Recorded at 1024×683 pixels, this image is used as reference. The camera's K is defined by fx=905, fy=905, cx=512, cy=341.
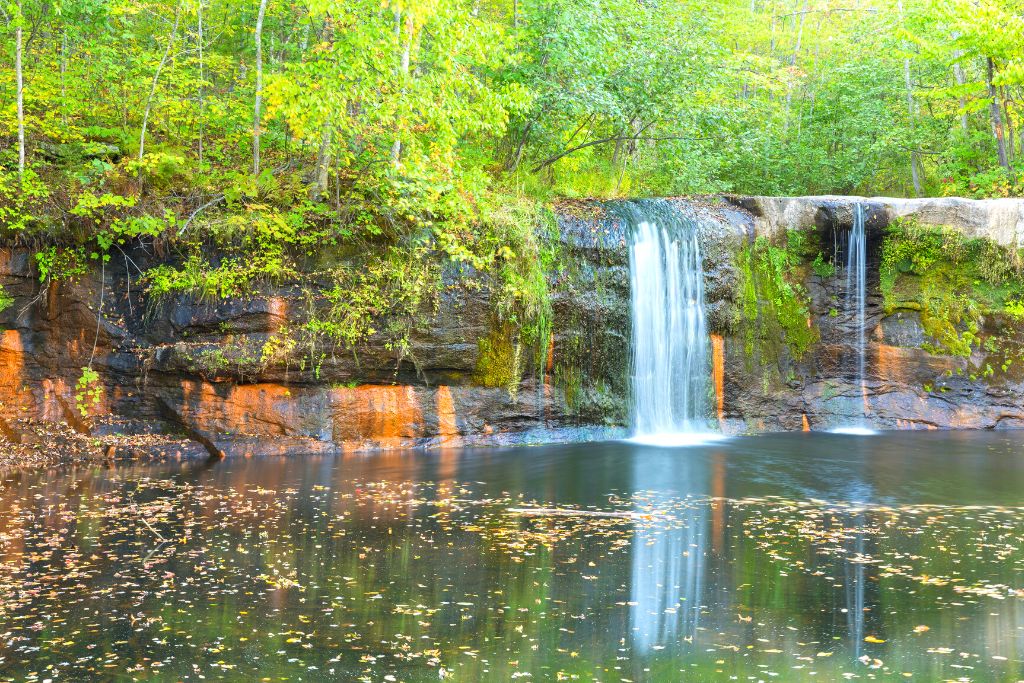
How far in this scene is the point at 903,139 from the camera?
72.3 ft

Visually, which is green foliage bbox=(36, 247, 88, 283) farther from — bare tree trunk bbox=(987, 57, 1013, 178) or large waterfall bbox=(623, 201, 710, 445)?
bare tree trunk bbox=(987, 57, 1013, 178)

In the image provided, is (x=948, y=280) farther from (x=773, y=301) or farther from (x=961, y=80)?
(x=961, y=80)

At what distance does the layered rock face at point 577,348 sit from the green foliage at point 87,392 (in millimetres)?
92

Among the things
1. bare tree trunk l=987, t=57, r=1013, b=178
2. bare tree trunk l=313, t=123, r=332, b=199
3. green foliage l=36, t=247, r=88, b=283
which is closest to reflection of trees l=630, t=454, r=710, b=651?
bare tree trunk l=313, t=123, r=332, b=199

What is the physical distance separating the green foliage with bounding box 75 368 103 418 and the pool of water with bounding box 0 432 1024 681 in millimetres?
1999

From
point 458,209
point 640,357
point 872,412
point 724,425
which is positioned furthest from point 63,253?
point 872,412

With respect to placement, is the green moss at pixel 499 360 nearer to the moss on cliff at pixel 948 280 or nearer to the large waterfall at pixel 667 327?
the large waterfall at pixel 667 327

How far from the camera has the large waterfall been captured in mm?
14750

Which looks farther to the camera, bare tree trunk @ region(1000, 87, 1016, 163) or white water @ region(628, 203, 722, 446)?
bare tree trunk @ region(1000, 87, 1016, 163)

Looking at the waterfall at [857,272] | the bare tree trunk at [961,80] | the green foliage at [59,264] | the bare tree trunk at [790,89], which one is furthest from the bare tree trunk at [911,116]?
the green foliage at [59,264]

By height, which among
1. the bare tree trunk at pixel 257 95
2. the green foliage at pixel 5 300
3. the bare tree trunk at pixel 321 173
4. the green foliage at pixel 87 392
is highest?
the bare tree trunk at pixel 257 95

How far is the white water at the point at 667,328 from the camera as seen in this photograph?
48.4 feet

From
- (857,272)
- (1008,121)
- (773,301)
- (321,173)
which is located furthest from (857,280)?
(321,173)

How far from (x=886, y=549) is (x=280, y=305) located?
351 inches
